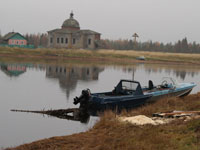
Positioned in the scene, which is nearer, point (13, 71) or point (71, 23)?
point (13, 71)

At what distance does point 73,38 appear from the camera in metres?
94.2

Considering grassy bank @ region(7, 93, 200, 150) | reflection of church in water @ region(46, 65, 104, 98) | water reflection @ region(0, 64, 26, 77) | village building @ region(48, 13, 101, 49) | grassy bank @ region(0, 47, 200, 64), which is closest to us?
grassy bank @ region(7, 93, 200, 150)

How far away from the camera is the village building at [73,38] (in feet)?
306

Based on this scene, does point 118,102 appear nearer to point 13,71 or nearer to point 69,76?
point 69,76

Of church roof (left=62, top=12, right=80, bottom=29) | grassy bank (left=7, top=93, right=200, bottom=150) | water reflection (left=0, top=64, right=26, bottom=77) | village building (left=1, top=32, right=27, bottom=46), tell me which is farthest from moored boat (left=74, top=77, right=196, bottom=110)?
village building (left=1, top=32, right=27, bottom=46)

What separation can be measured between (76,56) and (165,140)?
2965 inches

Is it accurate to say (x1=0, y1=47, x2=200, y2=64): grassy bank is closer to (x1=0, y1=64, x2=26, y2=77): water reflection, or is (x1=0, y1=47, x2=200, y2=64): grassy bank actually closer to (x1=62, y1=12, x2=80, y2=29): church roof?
(x1=62, y1=12, x2=80, y2=29): church roof

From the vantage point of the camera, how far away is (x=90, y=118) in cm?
1639

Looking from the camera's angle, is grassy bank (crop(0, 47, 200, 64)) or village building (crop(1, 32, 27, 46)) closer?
grassy bank (crop(0, 47, 200, 64))

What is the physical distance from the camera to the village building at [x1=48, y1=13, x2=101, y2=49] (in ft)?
→ 306

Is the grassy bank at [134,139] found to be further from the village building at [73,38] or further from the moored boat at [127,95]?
the village building at [73,38]

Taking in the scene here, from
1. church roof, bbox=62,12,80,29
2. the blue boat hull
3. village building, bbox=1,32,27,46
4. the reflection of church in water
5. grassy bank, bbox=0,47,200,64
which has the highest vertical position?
church roof, bbox=62,12,80,29

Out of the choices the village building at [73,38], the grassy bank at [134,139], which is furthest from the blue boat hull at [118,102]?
the village building at [73,38]

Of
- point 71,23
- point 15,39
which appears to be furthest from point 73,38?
point 15,39
